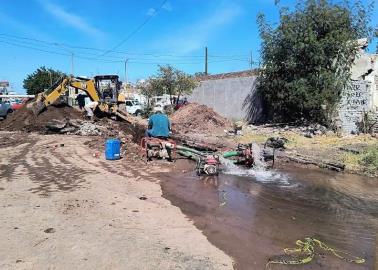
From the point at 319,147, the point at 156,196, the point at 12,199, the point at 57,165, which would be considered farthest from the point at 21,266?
the point at 319,147

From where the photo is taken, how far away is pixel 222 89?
3284 cm

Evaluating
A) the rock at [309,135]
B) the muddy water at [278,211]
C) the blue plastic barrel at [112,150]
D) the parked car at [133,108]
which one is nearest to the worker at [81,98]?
the parked car at [133,108]

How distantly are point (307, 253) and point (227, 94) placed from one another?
26668mm

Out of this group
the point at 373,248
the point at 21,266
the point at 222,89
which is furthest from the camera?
the point at 222,89

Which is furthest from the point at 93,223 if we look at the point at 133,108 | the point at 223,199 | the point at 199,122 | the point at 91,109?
the point at 133,108

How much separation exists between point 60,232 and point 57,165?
6479 mm

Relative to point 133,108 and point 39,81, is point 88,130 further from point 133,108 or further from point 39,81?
point 39,81

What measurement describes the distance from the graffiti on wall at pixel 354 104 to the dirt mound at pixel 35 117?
14432 millimetres

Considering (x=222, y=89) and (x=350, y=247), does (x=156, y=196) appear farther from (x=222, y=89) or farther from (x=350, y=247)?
(x=222, y=89)

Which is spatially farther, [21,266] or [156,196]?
[156,196]

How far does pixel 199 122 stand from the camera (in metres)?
26.7

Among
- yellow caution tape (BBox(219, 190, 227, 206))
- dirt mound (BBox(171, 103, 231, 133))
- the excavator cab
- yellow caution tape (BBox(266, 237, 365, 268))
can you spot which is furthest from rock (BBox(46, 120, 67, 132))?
yellow caution tape (BBox(266, 237, 365, 268))

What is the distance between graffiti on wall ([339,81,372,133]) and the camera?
74.0 ft

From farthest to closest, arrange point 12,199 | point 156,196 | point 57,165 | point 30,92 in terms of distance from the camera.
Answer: point 30,92, point 57,165, point 156,196, point 12,199
